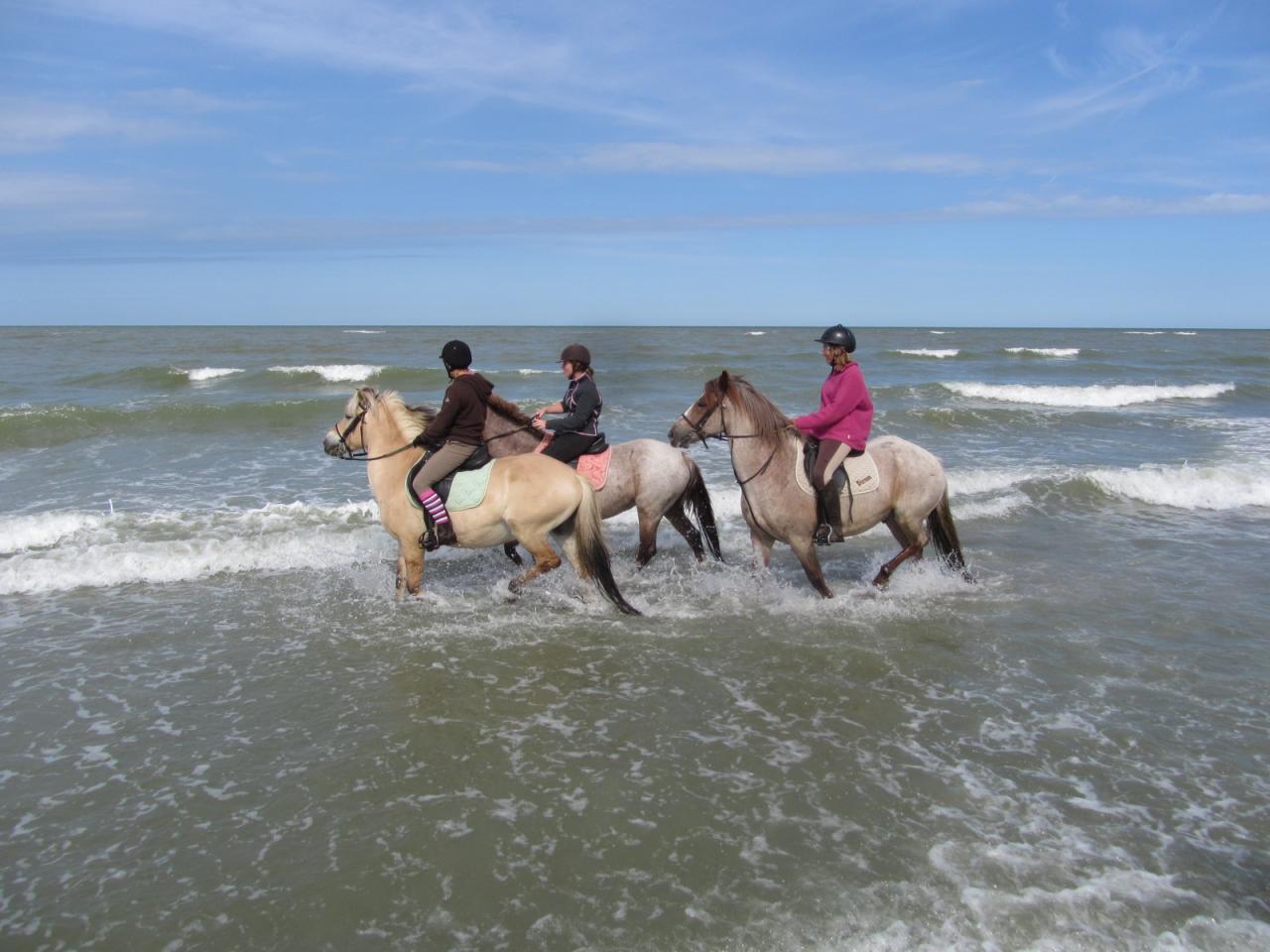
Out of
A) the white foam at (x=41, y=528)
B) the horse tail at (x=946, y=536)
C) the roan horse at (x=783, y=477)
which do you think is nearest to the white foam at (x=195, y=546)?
the white foam at (x=41, y=528)

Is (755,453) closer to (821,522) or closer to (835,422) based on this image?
(835,422)

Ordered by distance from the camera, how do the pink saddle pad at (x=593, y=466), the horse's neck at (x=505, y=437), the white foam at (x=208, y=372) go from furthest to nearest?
the white foam at (x=208, y=372) < the pink saddle pad at (x=593, y=466) < the horse's neck at (x=505, y=437)

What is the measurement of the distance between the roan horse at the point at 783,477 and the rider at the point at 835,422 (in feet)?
0.52

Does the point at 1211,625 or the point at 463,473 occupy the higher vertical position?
the point at 463,473

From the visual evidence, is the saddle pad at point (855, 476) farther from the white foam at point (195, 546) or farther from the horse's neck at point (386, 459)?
the white foam at point (195, 546)

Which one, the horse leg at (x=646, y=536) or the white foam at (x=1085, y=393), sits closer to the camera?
the horse leg at (x=646, y=536)

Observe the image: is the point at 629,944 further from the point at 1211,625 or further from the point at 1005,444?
the point at 1005,444

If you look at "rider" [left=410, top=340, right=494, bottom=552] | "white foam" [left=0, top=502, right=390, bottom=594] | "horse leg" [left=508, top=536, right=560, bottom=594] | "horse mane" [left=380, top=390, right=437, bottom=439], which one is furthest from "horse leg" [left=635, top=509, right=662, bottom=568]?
"white foam" [left=0, top=502, right=390, bottom=594]

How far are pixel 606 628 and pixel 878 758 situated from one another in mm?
2775

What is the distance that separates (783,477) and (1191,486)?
350 inches

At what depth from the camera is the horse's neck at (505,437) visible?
25.7ft

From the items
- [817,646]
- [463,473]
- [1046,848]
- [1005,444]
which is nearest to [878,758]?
[1046,848]

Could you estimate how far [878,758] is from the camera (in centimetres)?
493

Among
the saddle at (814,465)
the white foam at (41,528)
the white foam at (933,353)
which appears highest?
the white foam at (933,353)
